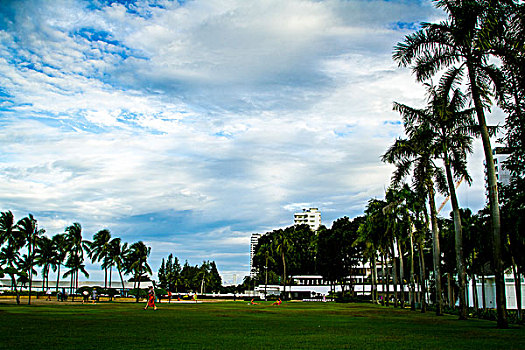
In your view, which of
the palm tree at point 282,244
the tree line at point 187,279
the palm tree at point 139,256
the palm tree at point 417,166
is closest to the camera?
the palm tree at point 417,166

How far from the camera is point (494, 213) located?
23234 mm

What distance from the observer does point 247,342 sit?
47.9 feet

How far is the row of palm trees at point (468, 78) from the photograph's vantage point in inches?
825

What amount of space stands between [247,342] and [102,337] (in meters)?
4.52

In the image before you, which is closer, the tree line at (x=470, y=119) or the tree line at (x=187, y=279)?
the tree line at (x=470, y=119)

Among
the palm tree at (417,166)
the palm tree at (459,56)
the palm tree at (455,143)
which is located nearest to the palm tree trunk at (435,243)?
the palm tree at (417,166)

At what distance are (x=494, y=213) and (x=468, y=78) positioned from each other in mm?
7127

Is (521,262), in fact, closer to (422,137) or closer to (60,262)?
(422,137)

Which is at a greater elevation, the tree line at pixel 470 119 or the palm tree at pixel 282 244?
the tree line at pixel 470 119

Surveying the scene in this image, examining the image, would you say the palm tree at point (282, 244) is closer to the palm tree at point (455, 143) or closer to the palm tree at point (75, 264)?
the palm tree at point (75, 264)

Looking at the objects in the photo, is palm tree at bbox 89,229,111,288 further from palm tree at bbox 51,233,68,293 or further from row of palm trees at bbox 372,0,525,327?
row of palm trees at bbox 372,0,525,327

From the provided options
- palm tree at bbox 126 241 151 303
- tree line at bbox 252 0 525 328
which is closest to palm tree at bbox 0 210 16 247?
palm tree at bbox 126 241 151 303

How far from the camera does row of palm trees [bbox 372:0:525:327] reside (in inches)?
825

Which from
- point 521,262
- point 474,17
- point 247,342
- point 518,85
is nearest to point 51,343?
point 247,342
